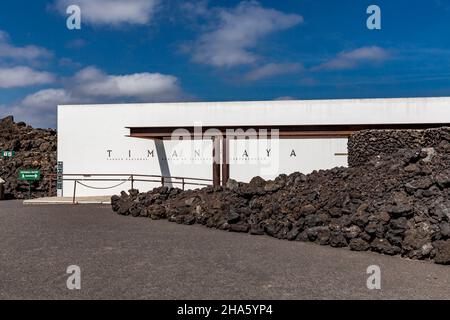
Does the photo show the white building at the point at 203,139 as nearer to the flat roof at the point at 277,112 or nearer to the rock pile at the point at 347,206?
the flat roof at the point at 277,112

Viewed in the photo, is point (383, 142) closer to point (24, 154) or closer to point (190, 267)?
point (190, 267)

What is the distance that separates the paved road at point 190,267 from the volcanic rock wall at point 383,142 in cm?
651

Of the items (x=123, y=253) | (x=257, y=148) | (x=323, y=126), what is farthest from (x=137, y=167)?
(x=123, y=253)

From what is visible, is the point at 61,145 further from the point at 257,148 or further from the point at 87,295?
the point at 87,295

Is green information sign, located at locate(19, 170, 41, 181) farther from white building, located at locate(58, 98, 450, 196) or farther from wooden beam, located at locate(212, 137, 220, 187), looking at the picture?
wooden beam, located at locate(212, 137, 220, 187)

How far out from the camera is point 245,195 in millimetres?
12008

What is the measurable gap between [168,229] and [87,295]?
5477 mm

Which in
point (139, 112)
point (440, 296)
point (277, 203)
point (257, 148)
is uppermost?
point (139, 112)

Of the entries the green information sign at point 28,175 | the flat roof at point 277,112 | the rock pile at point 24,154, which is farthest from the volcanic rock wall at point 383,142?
the rock pile at point 24,154

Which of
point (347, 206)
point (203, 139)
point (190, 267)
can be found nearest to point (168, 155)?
point (203, 139)

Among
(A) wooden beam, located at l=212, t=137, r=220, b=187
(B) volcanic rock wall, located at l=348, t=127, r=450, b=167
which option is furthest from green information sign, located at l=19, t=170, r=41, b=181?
(B) volcanic rock wall, located at l=348, t=127, r=450, b=167

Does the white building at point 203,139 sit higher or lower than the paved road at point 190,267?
higher

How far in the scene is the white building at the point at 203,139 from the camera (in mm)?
19125

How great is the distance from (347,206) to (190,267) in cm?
435
